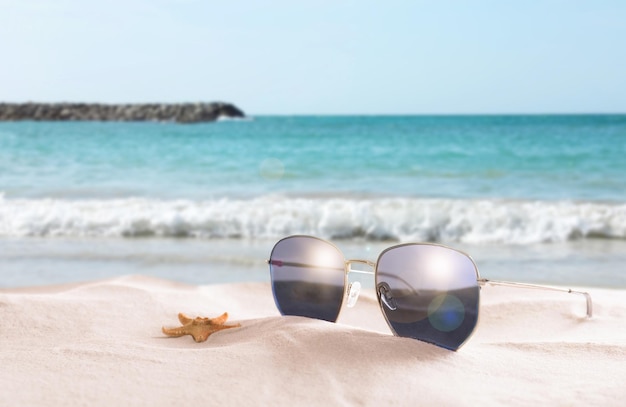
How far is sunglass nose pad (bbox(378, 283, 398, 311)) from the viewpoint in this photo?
2.15m

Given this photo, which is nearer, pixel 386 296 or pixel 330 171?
pixel 386 296

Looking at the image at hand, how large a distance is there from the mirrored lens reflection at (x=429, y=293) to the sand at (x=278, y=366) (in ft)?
0.17

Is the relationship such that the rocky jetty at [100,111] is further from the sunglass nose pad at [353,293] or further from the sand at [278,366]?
the sunglass nose pad at [353,293]

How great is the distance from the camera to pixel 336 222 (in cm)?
770

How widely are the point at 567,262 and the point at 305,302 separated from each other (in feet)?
13.2

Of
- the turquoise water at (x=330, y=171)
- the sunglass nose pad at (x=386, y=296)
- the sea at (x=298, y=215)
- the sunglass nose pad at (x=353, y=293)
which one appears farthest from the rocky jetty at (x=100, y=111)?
the sunglass nose pad at (x=386, y=296)

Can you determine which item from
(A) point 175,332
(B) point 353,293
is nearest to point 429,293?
(B) point 353,293

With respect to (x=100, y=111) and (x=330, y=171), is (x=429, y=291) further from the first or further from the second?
(x=100, y=111)

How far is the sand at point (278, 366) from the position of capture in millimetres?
1759

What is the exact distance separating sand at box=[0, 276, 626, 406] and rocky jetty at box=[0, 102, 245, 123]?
65017mm

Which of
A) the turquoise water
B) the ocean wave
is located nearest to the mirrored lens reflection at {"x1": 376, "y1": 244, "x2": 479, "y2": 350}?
the ocean wave

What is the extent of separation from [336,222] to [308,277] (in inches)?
207

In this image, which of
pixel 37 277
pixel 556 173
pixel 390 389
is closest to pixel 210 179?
pixel 556 173

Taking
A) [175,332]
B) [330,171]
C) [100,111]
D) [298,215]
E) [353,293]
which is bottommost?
[175,332]
